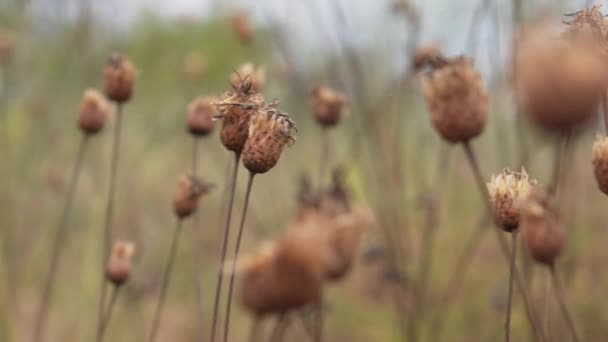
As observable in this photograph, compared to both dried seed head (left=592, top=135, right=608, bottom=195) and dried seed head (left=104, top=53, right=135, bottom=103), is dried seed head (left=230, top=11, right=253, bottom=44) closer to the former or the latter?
dried seed head (left=104, top=53, right=135, bottom=103)

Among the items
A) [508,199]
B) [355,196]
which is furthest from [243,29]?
[508,199]

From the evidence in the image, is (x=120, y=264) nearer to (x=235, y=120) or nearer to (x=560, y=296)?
(x=235, y=120)

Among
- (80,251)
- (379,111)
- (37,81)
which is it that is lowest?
(80,251)

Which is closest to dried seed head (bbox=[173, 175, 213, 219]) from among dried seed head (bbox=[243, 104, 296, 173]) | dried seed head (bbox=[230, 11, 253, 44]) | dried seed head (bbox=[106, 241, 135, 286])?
dried seed head (bbox=[106, 241, 135, 286])

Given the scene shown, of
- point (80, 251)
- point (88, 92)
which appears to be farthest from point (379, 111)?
point (88, 92)

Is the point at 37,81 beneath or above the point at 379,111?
above

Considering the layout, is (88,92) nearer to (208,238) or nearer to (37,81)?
(208,238)
